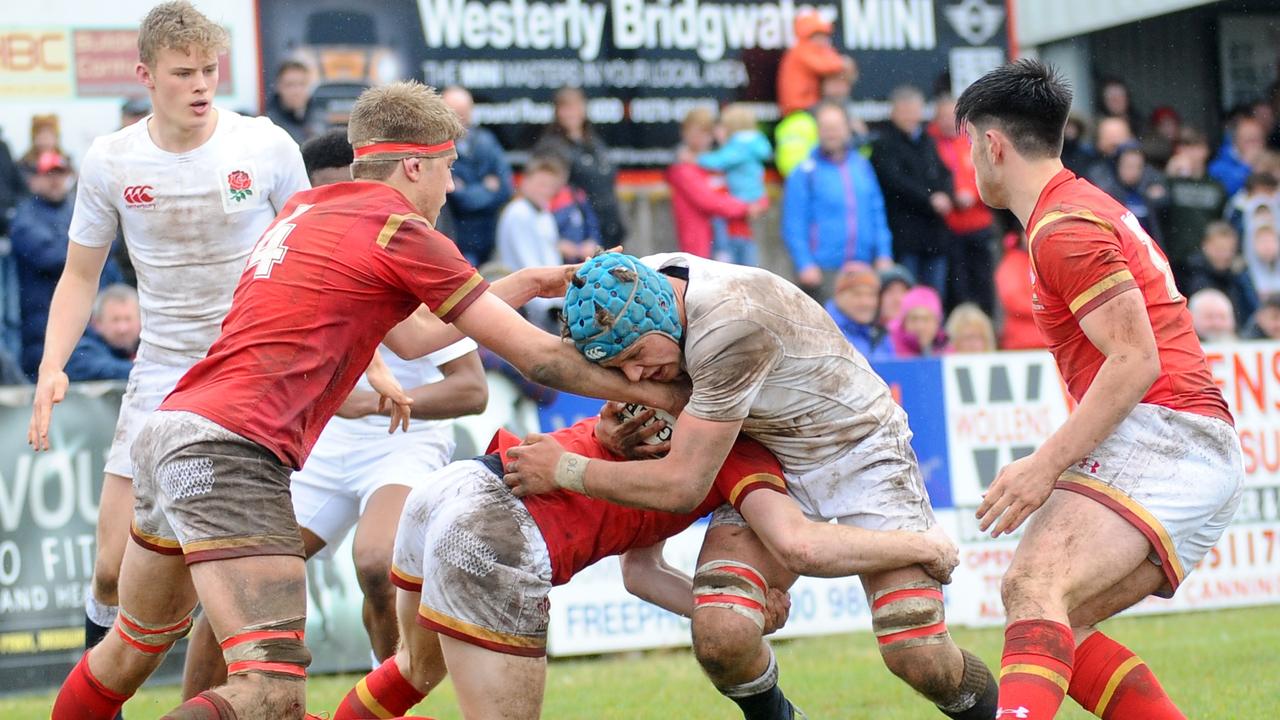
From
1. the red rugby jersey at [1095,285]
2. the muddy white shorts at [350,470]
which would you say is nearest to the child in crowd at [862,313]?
the muddy white shorts at [350,470]

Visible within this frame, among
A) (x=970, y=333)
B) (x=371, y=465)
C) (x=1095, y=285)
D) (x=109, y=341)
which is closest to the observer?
(x=1095, y=285)

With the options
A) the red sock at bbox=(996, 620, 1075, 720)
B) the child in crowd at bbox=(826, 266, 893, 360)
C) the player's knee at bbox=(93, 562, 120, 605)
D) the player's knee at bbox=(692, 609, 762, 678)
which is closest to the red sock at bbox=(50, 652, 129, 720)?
the player's knee at bbox=(93, 562, 120, 605)

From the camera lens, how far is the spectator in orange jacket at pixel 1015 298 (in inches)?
500

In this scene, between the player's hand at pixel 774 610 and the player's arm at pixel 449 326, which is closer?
the player's hand at pixel 774 610

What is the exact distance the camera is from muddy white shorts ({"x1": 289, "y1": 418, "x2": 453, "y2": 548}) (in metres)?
6.78

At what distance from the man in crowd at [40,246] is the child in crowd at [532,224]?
267 cm

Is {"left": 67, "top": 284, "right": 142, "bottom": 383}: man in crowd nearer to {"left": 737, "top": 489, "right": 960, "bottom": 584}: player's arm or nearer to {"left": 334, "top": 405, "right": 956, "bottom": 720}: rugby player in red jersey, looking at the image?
{"left": 334, "top": 405, "right": 956, "bottom": 720}: rugby player in red jersey

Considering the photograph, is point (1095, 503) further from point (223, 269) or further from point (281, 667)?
point (223, 269)

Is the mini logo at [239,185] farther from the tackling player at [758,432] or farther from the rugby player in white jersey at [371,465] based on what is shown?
the tackling player at [758,432]

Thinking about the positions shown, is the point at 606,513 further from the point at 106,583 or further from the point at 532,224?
the point at 532,224

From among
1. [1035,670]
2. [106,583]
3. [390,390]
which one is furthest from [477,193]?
[1035,670]

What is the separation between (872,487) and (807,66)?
28.6 ft

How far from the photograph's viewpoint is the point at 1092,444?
4777 millimetres

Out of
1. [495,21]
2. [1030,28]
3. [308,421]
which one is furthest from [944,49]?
[308,421]
